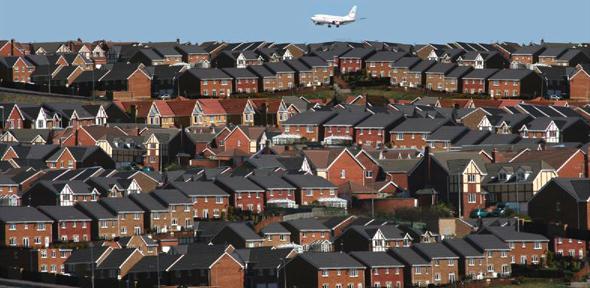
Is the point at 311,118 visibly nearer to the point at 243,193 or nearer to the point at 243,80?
the point at 243,80

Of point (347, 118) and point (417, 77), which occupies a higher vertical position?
point (417, 77)

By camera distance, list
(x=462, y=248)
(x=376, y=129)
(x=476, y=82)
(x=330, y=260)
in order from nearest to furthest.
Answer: (x=330, y=260)
(x=462, y=248)
(x=376, y=129)
(x=476, y=82)

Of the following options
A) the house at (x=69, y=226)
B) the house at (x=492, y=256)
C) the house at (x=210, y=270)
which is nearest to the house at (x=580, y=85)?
the house at (x=492, y=256)

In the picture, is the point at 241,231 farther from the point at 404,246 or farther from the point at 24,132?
the point at 24,132

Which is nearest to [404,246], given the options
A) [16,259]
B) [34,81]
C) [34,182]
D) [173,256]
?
[173,256]

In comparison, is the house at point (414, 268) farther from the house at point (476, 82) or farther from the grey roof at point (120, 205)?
the house at point (476, 82)

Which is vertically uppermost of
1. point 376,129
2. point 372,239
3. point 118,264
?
point 376,129

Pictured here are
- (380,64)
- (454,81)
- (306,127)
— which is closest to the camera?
(306,127)

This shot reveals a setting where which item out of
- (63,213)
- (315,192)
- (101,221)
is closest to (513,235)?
(315,192)
